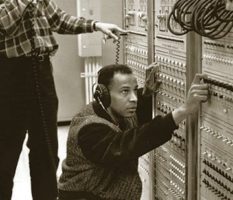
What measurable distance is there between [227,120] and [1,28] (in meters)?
1.27

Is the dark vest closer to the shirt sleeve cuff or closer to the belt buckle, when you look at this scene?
the belt buckle

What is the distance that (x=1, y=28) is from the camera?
239 centimetres

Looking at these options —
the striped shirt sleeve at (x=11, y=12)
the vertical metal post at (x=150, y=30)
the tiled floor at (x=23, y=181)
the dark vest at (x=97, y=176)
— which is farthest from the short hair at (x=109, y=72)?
the tiled floor at (x=23, y=181)

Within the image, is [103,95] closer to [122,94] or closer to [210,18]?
[122,94]

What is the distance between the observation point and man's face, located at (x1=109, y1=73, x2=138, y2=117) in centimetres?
212

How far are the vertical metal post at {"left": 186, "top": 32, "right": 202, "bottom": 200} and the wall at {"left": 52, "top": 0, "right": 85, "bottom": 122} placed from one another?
3291mm

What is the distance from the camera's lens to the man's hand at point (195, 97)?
→ 1.79 metres

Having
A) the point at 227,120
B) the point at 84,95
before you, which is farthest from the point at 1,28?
the point at 84,95

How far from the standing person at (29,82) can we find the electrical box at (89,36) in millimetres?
2075

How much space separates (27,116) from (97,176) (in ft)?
2.18

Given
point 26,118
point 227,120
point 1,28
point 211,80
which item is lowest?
point 26,118

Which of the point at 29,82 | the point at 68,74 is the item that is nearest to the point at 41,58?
the point at 29,82

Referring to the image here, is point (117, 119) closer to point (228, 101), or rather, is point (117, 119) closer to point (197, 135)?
point (197, 135)

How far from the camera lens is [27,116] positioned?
256 centimetres
